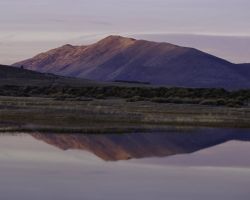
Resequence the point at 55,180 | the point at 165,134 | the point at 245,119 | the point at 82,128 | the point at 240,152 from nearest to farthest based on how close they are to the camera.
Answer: the point at 55,180
the point at 240,152
the point at 165,134
the point at 82,128
the point at 245,119

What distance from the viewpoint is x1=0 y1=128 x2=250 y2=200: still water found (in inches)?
633

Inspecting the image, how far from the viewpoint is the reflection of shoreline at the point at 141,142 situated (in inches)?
1019

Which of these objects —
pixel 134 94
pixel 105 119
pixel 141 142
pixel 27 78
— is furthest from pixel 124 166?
pixel 27 78

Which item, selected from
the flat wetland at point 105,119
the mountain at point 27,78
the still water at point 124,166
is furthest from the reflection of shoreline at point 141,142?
the mountain at point 27,78

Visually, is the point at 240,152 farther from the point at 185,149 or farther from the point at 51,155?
the point at 51,155

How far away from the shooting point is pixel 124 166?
21.3 m

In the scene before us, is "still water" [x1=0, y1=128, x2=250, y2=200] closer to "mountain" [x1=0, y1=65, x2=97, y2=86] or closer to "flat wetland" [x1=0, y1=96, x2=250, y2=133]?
"flat wetland" [x1=0, y1=96, x2=250, y2=133]

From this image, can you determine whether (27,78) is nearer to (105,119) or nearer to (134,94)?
(134,94)

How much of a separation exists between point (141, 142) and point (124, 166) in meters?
8.78

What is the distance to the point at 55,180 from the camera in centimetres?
1750

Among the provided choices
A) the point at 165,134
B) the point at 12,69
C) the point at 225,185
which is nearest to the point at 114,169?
the point at 225,185

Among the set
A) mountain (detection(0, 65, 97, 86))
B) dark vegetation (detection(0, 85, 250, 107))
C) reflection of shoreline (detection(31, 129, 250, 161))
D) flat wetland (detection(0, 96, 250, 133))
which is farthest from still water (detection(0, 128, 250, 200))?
mountain (detection(0, 65, 97, 86))

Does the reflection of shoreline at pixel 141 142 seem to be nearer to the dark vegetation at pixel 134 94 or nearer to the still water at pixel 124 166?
the still water at pixel 124 166

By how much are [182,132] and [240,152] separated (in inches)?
341
